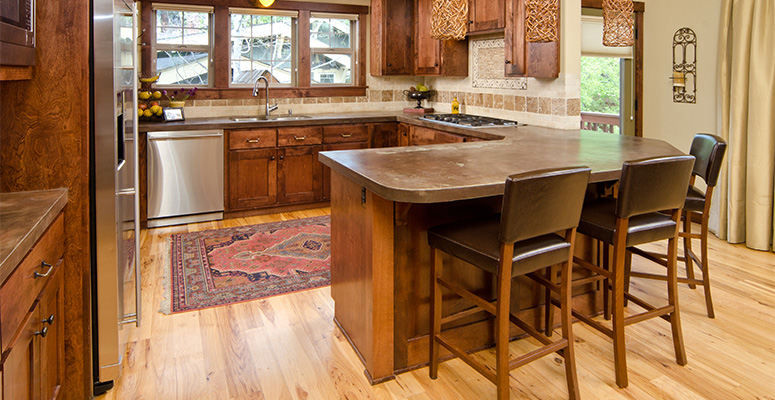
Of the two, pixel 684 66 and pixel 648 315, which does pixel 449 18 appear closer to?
pixel 648 315

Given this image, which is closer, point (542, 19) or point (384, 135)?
point (542, 19)

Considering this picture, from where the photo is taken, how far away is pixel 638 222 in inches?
93.4

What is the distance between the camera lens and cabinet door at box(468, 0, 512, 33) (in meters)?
4.65

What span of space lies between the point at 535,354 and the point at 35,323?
1.67m

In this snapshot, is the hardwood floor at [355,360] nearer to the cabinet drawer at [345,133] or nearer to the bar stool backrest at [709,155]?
the bar stool backrest at [709,155]

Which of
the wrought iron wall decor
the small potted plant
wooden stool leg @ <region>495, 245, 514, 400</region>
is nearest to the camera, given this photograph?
wooden stool leg @ <region>495, 245, 514, 400</region>

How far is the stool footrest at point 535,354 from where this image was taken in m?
2.03

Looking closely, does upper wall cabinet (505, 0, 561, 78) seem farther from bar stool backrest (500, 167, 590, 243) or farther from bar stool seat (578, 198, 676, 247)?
bar stool backrest (500, 167, 590, 243)

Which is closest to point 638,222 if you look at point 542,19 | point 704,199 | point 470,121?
point 704,199

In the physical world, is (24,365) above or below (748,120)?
below

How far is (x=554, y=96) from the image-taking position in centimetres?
441

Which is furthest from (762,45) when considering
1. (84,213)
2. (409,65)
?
(84,213)

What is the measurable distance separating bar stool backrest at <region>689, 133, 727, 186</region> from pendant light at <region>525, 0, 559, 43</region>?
1029mm

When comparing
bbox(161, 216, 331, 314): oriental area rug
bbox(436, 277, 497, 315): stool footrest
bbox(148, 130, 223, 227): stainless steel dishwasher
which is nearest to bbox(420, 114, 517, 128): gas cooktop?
bbox(161, 216, 331, 314): oriental area rug
